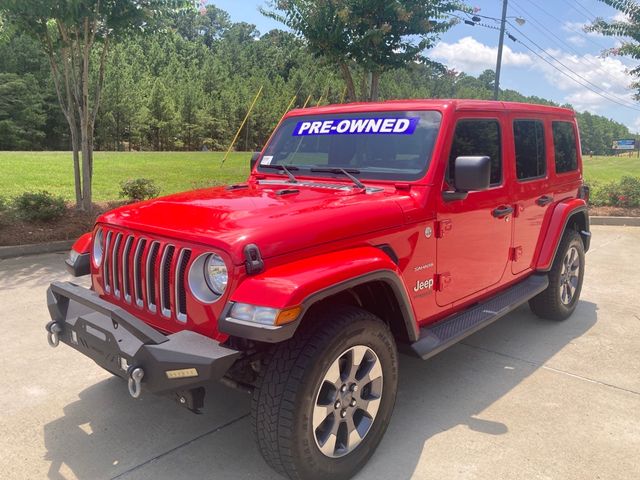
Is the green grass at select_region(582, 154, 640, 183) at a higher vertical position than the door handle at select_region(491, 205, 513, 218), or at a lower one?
lower

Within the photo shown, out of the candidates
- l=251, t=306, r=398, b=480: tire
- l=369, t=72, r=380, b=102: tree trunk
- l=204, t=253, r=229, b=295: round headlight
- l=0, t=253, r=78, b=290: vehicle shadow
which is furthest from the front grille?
l=369, t=72, r=380, b=102: tree trunk

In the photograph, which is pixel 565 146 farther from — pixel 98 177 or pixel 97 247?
pixel 98 177

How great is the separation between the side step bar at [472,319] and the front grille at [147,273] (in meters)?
1.39

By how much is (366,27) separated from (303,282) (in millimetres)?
8266

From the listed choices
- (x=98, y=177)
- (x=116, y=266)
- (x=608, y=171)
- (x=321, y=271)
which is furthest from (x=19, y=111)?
(x=321, y=271)

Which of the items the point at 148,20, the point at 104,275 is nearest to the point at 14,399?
the point at 104,275

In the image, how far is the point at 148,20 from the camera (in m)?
8.39

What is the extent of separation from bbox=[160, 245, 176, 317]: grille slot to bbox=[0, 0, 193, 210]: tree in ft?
19.8

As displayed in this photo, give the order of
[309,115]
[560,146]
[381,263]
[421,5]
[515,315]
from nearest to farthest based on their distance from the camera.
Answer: [381,263] → [309,115] → [560,146] → [515,315] → [421,5]

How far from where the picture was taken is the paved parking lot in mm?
2869

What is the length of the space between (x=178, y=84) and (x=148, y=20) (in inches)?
1703

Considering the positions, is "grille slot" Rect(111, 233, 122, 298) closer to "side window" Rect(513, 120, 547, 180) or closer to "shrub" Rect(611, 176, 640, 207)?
"side window" Rect(513, 120, 547, 180)

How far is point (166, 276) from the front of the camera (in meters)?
2.71

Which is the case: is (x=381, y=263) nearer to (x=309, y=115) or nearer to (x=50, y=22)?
(x=309, y=115)
